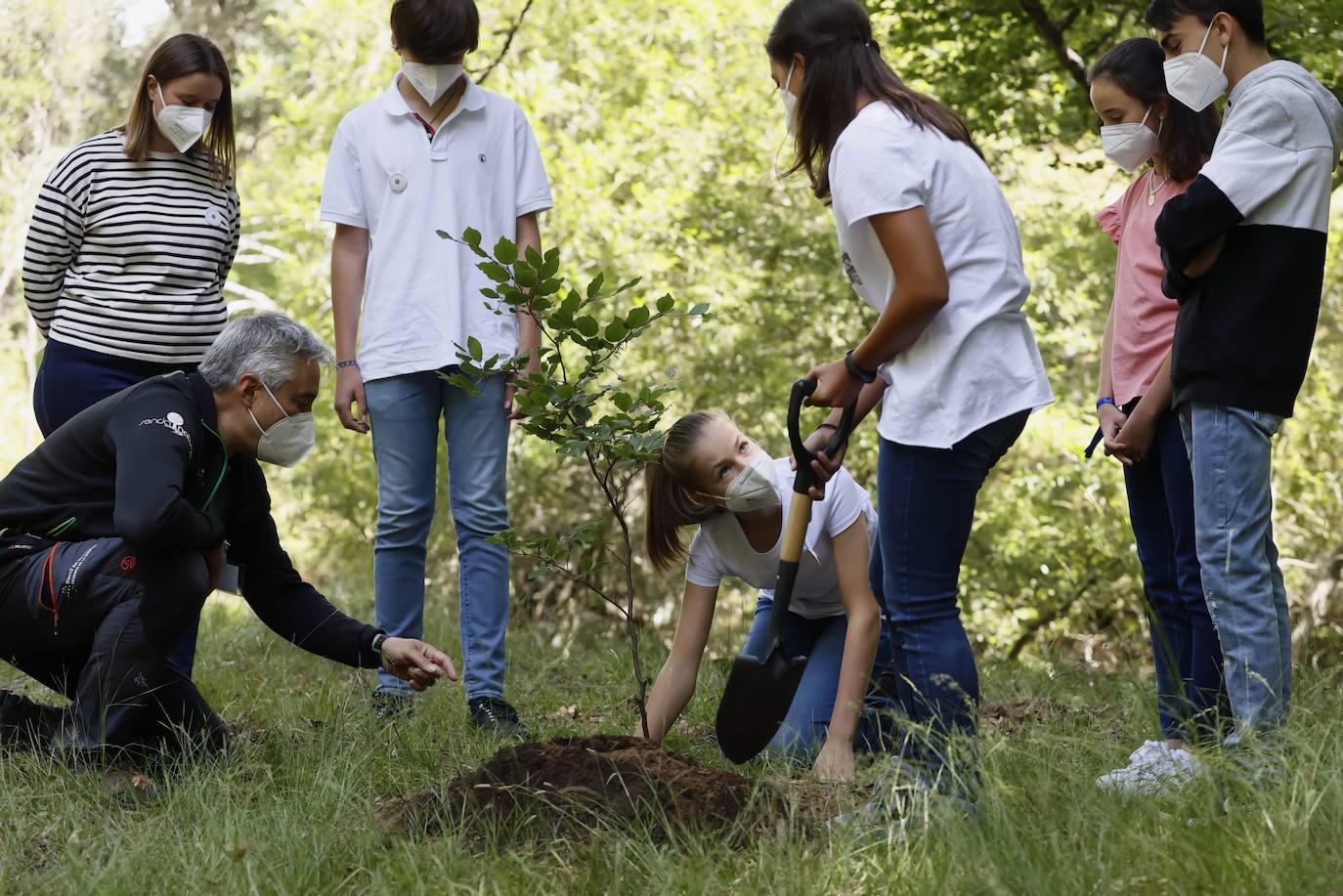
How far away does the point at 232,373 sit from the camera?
3.49 m

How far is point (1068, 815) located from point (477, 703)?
1.88 metres

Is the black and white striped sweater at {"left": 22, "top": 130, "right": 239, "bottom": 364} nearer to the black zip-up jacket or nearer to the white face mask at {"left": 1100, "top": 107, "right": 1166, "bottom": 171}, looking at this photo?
the black zip-up jacket

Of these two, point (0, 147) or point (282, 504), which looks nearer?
point (282, 504)

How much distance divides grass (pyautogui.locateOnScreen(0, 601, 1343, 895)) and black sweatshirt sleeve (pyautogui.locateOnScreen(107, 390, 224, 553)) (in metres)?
0.56

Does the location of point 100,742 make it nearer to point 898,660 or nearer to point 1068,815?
point 898,660

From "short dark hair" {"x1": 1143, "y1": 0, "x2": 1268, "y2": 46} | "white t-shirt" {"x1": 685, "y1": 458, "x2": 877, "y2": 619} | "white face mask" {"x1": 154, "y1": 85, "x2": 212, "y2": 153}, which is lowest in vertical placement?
"white t-shirt" {"x1": 685, "y1": 458, "x2": 877, "y2": 619}

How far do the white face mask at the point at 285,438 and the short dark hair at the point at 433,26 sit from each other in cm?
115

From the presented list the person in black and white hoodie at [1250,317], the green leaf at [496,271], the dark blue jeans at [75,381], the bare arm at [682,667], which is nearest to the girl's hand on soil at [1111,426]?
the person in black and white hoodie at [1250,317]

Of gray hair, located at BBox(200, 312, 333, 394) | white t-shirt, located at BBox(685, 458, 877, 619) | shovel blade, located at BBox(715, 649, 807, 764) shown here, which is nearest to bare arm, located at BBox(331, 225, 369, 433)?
gray hair, located at BBox(200, 312, 333, 394)

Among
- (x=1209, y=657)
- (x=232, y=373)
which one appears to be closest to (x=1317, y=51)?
(x=1209, y=657)

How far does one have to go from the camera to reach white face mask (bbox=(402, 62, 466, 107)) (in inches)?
Answer: 158

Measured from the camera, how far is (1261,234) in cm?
291

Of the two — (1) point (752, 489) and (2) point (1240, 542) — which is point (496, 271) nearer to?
(1) point (752, 489)

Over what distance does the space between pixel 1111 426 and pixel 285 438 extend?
2.15 metres
